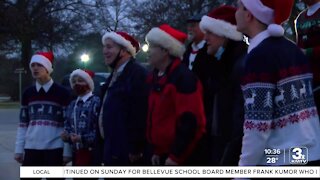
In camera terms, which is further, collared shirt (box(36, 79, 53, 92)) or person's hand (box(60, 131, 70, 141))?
collared shirt (box(36, 79, 53, 92))

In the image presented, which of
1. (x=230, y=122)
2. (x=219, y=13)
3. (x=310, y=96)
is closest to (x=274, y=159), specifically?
(x=310, y=96)

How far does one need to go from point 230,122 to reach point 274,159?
114 cm

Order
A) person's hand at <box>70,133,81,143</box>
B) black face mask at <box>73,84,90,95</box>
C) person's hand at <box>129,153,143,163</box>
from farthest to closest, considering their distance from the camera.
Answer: black face mask at <box>73,84,90,95</box>, person's hand at <box>70,133,81,143</box>, person's hand at <box>129,153,143,163</box>

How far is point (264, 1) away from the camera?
3.07 metres

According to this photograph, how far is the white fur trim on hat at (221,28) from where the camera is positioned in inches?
167

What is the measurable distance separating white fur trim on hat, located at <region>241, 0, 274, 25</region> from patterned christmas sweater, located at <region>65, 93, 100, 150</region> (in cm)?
307

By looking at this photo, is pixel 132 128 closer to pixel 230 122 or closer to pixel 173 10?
pixel 230 122

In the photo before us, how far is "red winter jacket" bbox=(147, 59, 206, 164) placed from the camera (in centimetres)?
429

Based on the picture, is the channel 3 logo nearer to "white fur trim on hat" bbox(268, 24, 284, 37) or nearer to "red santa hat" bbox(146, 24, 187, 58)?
"white fur trim on hat" bbox(268, 24, 284, 37)

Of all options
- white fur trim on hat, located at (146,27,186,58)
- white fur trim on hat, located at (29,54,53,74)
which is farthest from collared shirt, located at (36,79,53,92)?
white fur trim on hat, located at (146,27,186,58)

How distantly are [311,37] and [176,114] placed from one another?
3.56ft

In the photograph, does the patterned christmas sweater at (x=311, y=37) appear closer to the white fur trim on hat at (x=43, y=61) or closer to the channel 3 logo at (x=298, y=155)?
the channel 3 logo at (x=298, y=155)

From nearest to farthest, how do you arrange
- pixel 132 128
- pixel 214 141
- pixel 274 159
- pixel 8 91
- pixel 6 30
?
pixel 274 159 → pixel 214 141 → pixel 132 128 → pixel 6 30 → pixel 8 91

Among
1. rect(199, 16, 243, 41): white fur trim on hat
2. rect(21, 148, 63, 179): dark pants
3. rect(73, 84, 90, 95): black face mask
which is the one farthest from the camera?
rect(73, 84, 90, 95): black face mask
